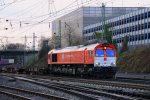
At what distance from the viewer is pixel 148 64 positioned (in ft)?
164

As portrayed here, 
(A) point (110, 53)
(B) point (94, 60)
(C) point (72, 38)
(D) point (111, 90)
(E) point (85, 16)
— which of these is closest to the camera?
(D) point (111, 90)

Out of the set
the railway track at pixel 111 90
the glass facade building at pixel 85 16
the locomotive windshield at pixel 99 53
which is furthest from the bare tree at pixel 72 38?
the railway track at pixel 111 90

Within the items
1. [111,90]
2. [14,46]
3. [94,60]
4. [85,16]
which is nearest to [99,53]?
[94,60]

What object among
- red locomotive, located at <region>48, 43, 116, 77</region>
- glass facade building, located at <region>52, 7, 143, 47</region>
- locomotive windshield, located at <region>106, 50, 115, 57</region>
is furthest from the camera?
glass facade building, located at <region>52, 7, 143, 47</region>

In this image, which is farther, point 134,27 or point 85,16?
point 85,16

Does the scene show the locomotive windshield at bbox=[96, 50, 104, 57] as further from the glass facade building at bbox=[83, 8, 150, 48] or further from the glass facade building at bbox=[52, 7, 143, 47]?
the glass facade building at bbox=[52, 7, 143, 47]

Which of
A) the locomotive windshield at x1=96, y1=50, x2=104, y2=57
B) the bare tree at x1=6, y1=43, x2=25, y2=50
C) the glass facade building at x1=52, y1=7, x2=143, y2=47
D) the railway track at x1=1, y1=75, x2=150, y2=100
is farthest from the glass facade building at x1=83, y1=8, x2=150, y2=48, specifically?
the railway track at x1=1, y1=75, x2=150, y2=100

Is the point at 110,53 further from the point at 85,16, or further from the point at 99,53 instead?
the point at 85,16

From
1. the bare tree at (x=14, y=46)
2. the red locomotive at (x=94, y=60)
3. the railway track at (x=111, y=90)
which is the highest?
the bare tree at (x=14, y=46)

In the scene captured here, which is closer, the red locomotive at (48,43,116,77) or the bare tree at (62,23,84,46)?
the red locomotive at (48,43,116,77)

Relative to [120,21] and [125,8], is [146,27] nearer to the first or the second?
[120,21]

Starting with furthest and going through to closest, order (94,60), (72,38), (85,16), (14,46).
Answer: (14,46) < (85,16) < (72,38) < (94,60)

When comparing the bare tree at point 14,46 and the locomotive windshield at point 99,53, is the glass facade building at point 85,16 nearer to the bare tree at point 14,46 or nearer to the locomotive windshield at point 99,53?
the bare tree at point 14,46

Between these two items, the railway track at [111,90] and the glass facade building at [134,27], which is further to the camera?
the glass facade building at [134,27]
